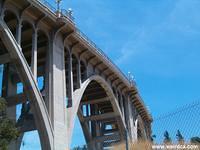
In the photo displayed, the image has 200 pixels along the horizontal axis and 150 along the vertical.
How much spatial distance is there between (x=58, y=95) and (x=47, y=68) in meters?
Answer: 2.41

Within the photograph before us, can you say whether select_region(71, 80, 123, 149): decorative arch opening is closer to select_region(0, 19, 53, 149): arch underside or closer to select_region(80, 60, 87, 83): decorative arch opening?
select_region(80, 60, 87, 83): decorative arch opening

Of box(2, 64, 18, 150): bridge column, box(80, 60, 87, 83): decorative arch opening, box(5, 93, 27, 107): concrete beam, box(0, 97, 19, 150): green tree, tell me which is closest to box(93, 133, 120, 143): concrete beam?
box(80, 60, 87, 83): decorative arch opening

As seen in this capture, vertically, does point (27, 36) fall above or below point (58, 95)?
above

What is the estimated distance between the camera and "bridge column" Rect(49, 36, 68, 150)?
28.9m

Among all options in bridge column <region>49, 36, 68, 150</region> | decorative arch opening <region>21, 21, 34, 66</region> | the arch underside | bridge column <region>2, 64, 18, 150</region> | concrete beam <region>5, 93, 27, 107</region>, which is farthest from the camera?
bridge column <region>2, 64, 18, 150</region>

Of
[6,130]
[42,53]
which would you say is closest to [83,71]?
[42,53]

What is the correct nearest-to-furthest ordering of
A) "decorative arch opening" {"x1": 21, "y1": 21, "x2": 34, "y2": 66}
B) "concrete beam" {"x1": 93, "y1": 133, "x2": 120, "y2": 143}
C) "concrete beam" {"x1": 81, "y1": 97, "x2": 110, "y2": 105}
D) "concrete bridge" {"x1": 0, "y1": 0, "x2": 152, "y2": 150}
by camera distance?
"concrete bridge" {"x1": 0, "y1": 0, "x2": 152, "y2": 150} < "decorative arch opening" {"x1": 21, "y1": 21, "x2": 34, "y2": 66} < "concrete beam" {"x1": 81, "y1": 97, "x2": 110, "y2": 105} < "concrete beam" {"x1": 93, "y1": 133, "x2": 120, "y2": 143}

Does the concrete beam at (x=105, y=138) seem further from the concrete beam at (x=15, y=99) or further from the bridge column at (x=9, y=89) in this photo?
the concrete beam at (x=15, y=99)

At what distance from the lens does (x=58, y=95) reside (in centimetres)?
3034

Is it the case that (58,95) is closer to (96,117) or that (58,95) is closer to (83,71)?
(83,71)

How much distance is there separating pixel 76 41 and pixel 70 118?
799cm

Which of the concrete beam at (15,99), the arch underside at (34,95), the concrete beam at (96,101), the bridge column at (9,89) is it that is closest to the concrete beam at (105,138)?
the concrete beam at (96,101)

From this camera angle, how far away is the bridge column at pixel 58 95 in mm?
28875

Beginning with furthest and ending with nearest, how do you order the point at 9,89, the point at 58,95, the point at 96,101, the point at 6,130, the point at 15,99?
the point at 96,101 < the point at 9,89 < the point at 15,99 < the point at 58,95 < the point at 6,130
